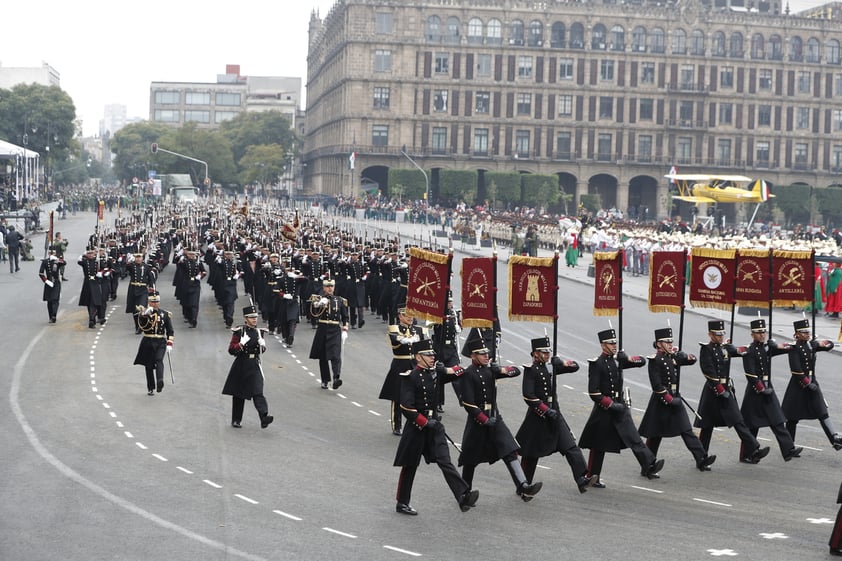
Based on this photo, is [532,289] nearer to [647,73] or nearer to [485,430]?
[485,430]

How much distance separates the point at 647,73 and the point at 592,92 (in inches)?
191

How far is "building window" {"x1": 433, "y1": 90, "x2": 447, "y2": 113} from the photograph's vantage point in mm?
99562

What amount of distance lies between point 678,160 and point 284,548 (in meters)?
94.5

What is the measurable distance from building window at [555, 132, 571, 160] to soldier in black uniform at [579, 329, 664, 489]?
87.9 meters

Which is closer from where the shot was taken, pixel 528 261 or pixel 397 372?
pixel 528 261

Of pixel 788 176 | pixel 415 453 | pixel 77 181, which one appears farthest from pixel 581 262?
pixel 77 181

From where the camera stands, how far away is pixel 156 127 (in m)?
164

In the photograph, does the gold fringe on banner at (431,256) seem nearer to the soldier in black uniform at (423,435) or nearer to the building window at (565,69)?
the soldier in black uniform at (423,435)

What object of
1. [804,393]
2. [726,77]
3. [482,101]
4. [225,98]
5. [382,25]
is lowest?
[804,393]

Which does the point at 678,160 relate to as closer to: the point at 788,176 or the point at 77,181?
the point at 788,176

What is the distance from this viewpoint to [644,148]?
338ft

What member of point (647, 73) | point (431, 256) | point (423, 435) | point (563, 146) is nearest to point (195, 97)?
point (563, 146)

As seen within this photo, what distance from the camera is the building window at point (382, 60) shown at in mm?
98569

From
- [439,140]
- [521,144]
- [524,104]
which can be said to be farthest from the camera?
[521,144]
